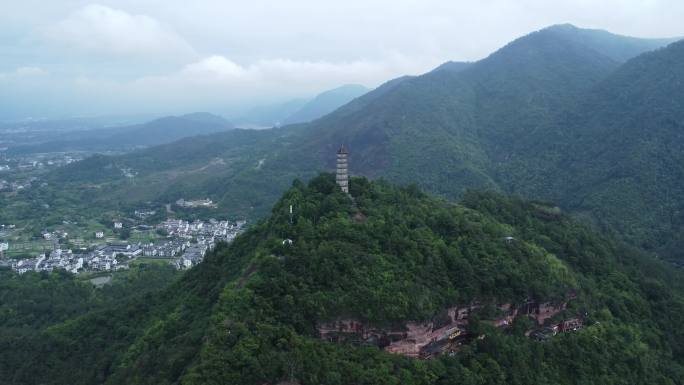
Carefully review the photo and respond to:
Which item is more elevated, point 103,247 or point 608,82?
point 608,82

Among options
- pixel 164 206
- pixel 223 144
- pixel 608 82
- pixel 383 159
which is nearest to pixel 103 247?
pixel 164 206

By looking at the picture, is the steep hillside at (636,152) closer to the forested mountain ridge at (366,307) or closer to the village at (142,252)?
the forested mountain ridge at (366,307)

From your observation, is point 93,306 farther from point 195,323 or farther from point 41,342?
point 195,323

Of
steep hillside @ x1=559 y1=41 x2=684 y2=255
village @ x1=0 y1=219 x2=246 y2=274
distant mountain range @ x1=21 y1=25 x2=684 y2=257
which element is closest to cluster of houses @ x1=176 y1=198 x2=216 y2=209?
distant mountain range @ x1=21 y1=25 x2=684 y2=257

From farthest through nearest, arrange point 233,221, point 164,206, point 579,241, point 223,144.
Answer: point 223,144
point 164,206
point 233,221
point 579,241

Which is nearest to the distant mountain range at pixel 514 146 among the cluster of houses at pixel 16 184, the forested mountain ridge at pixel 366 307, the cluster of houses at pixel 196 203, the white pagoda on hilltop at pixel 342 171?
the cluster of houses at pixel 196 203

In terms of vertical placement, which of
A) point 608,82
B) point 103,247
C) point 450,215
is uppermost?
point 608,82

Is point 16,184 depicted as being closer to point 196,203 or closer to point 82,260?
point 196,203

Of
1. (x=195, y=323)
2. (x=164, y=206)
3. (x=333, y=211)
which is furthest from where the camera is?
(x=164, y=206)
